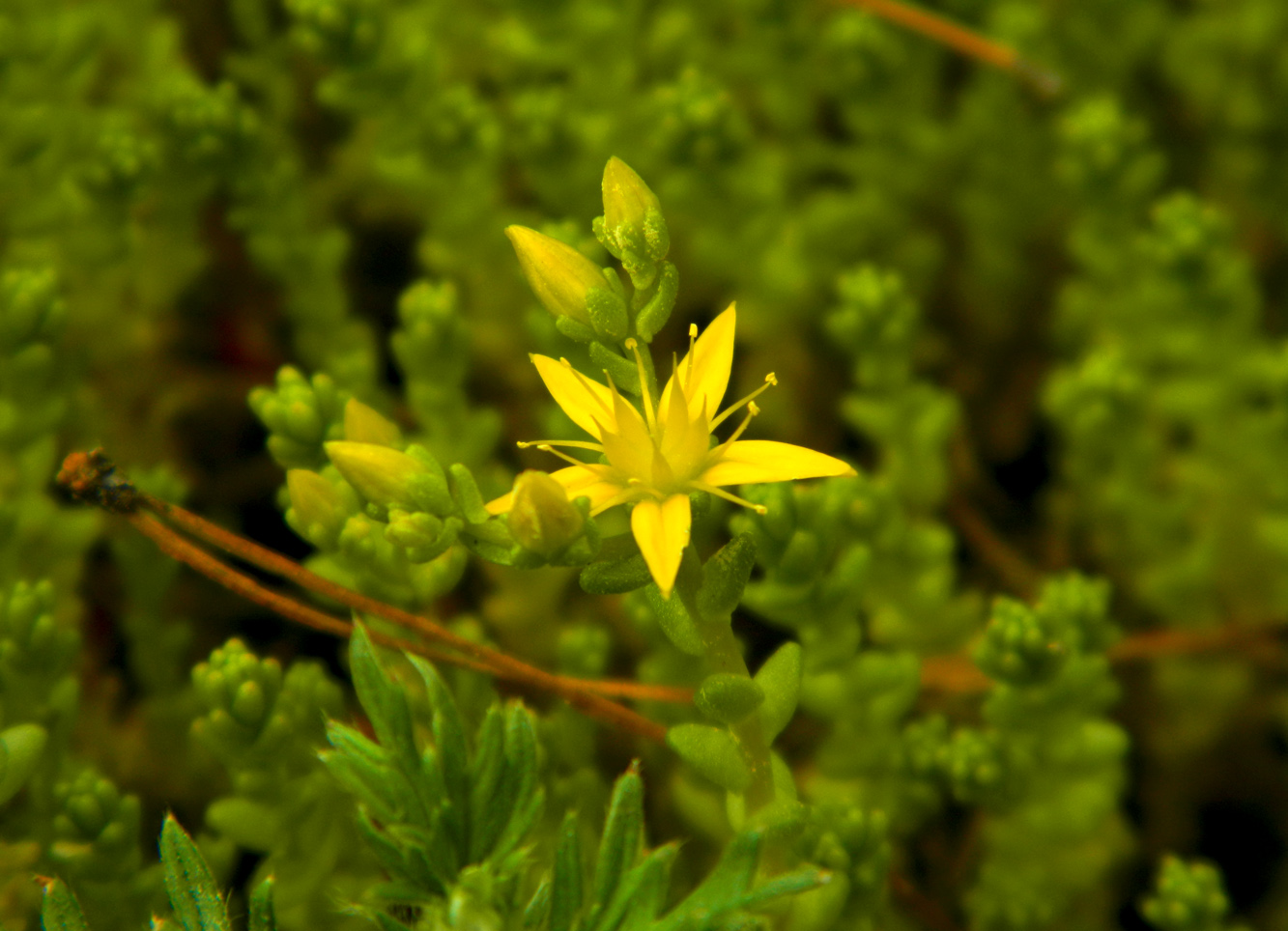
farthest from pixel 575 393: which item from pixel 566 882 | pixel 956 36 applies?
pixel 956 36

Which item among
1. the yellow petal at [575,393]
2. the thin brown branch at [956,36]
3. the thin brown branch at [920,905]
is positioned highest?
the thin brown branch at [956,36]

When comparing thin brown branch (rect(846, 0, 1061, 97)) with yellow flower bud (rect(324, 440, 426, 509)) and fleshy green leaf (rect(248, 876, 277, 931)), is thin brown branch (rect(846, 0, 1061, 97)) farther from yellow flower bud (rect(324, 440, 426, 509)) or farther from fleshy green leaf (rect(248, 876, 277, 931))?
fleshy green leaf (rect(248, 876, 277, 931))

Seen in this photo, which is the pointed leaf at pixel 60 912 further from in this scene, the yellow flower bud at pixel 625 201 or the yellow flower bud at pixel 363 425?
the yellow flower bud at pixel 625 201

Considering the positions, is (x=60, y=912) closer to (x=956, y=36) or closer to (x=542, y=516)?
(x=542, y=516)

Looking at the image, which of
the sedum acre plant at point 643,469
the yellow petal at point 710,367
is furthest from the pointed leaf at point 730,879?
the yellow petal at point 710,367

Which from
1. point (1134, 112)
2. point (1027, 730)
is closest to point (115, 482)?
point (1027, 730)

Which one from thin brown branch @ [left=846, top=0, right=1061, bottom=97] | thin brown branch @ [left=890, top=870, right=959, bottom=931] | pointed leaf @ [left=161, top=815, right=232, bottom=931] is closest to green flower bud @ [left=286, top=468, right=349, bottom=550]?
pointed leaf @ [left=161, top=815, right=232, bottom=931]
